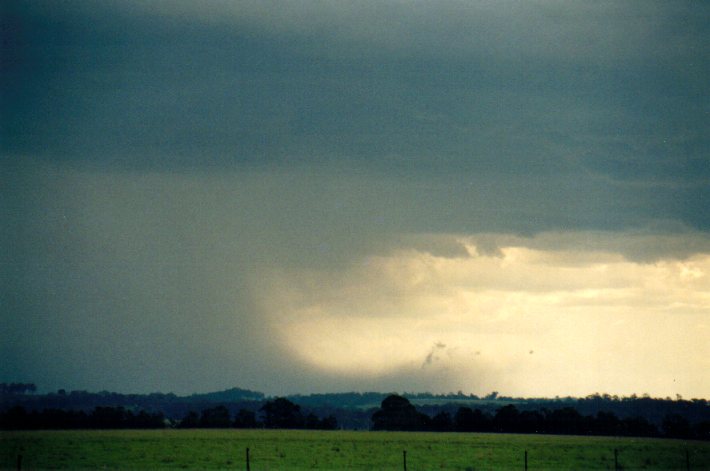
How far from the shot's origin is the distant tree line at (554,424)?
458ft

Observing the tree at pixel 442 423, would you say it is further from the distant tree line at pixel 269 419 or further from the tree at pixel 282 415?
the tree at pixel 282 415

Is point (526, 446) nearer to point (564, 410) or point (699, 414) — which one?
point (564, 410)

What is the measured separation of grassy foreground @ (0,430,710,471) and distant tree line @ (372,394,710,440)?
4057cm

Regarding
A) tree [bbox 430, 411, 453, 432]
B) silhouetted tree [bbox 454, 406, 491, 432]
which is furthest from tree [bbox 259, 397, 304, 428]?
silhouetted tree [bbox 454, 406, 491, 432]

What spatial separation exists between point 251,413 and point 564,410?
55199mm

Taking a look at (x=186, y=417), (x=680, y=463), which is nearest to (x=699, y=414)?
(x=186, y=417)

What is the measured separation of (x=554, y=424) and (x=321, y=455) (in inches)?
2987

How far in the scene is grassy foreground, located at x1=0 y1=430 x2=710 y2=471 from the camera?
6938 cm

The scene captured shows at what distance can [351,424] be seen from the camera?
7520 inches

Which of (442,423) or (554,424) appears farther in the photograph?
(442,423)

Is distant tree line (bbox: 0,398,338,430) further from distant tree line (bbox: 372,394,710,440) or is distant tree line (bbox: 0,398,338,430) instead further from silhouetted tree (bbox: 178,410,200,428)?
distant tree line (bbox: 372,394,710,440)

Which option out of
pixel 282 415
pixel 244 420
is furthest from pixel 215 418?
pixel 282 415

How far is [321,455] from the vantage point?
8088cm

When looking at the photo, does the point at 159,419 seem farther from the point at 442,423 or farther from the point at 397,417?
the point at 442,423
